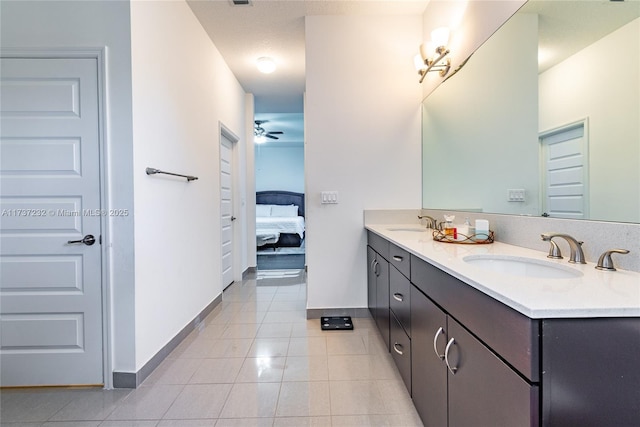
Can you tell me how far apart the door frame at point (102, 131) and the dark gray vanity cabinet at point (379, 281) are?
67.3 inches

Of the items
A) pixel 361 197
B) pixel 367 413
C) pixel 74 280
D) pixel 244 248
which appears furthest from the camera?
pixel 244 248

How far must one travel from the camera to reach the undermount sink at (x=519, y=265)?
113 cm

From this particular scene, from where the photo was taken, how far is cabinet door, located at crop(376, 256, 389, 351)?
2.05 metres

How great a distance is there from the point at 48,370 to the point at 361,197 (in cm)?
246

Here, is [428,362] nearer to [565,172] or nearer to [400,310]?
[400,310]

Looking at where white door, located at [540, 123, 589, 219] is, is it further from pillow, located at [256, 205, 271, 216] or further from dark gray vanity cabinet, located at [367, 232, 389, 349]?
pillow, located at [256, 205, 271, 216]

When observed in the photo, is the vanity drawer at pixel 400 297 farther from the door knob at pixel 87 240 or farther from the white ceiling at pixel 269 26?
the white ceiling at pixel 269 26

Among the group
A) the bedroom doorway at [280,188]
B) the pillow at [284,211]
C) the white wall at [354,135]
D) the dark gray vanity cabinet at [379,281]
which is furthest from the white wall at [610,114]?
the pillow at [284,211]

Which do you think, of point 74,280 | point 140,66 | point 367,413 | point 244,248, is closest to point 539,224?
point 367,413

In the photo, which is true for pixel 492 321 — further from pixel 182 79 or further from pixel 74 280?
pixel 182 79

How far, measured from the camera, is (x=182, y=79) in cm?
242

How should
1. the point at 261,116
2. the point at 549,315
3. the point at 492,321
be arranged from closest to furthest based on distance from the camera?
the point at 549,315, the point at 492,321, the point at 261,116

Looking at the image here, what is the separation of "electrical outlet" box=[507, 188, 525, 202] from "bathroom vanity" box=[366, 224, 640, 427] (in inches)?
14.9

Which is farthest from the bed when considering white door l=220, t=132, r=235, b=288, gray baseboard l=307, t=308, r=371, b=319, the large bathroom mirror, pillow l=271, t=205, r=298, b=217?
the large bathroom mirror
